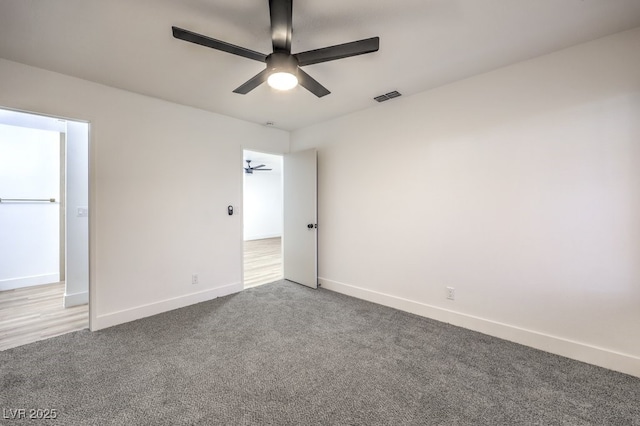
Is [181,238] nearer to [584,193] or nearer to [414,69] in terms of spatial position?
[414,69]

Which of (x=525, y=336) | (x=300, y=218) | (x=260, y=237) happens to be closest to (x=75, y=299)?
(x=300, y=218)

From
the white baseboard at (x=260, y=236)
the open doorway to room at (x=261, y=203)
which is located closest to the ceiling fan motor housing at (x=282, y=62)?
the open doorway to room at (x=261, y=203)

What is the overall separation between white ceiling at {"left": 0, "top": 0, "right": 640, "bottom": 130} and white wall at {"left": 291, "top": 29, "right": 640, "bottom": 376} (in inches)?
12.2

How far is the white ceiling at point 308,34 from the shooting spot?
5.47 feet

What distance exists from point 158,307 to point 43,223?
2.93 metres

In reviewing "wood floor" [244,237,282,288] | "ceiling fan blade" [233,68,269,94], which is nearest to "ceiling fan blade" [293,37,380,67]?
"ceiling fan blade" [233,68,269,94]

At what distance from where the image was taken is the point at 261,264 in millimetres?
5512

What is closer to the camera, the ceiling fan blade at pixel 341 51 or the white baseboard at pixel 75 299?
the ceiling fan blade at pixel 341 51

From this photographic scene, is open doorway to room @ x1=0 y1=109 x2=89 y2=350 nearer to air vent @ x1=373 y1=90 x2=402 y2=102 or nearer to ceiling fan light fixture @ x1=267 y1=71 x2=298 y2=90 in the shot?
ceiling fan light fixture @ x1=267 y1=71 x2=298 y2=90

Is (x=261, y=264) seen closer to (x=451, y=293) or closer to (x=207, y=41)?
(x=451, y=293)

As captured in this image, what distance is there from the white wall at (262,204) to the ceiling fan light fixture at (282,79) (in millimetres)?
6850

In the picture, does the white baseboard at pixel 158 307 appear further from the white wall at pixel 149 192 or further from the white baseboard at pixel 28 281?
the white baseboard at pixel 28 281

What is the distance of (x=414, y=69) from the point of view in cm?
245

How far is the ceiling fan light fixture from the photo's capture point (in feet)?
5.72
